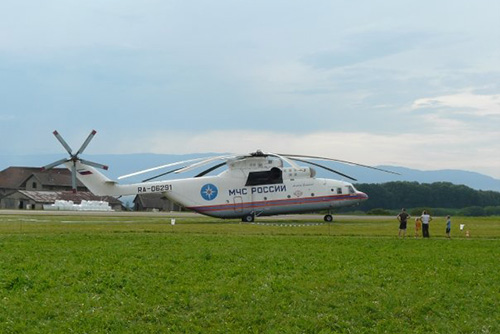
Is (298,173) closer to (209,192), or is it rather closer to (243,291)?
(209,192)

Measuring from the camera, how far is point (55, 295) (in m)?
19.3

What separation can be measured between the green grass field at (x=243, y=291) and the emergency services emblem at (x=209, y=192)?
26371 millimetres

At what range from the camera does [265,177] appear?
54.6m

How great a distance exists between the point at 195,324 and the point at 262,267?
6217mm

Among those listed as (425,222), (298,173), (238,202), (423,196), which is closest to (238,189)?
(238,202)

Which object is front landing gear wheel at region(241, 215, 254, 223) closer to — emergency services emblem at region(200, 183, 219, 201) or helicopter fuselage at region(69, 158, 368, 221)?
helicopter fuselage at region(69, 158, 368, 221)

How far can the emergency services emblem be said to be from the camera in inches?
2141

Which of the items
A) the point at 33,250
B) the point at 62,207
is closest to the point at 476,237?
the point at 33,250

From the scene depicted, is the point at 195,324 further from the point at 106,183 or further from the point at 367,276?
the point at 106,183

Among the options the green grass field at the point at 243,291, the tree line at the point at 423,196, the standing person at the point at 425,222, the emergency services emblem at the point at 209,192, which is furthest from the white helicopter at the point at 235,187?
the tree line at the point at 423,196

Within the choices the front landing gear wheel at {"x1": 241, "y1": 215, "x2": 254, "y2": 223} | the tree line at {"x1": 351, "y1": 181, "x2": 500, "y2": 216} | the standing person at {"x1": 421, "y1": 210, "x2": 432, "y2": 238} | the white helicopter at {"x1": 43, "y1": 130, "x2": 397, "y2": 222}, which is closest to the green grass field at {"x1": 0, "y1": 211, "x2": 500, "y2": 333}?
the standing person at {"x1": 421, "y1": 210, "x2": 432, "y2": 238}

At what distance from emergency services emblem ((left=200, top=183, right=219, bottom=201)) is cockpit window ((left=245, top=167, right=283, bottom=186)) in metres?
2.62

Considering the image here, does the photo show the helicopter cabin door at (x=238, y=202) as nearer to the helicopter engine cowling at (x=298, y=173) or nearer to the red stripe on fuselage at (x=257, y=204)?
the red stripe on fuselage at (x=257, y=204)

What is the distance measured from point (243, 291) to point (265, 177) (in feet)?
113
